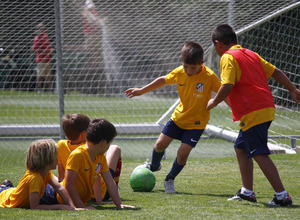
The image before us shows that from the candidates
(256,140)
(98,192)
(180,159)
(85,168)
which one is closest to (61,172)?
(98,192)

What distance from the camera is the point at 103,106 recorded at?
38.6 feet

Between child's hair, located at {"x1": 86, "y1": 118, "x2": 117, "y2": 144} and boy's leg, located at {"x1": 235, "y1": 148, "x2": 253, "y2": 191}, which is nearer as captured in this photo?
child's hair, located at {"x1": 86, "y1": 118, "x2": 117, "y2": 144}

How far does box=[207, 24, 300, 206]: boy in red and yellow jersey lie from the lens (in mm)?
3863

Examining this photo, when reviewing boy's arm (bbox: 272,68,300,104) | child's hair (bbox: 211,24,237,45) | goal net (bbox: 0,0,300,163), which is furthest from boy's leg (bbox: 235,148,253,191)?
goal net (bbox: 0,0,300,163)

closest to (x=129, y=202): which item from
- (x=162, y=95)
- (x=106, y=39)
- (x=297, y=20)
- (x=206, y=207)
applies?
(x=206, y=207)

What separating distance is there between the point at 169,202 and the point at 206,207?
0.39m

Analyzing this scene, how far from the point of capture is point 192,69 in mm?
4711

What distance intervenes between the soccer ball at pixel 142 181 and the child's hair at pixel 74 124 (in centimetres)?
84

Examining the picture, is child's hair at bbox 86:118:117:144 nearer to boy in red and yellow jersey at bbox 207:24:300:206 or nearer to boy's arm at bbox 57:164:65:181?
boy's arm at bbox 57:164:65:181

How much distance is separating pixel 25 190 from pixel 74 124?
0.70 meters

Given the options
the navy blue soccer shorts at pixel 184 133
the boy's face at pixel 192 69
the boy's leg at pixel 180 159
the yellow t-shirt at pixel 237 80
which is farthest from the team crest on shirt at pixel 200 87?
the yellow t-shirt at pixel 237 80

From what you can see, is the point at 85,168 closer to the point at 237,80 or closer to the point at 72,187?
the point at 72,187

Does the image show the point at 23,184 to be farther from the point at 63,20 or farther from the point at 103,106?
the point at 103,106

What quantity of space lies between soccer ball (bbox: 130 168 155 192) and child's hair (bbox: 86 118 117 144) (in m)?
1.04
